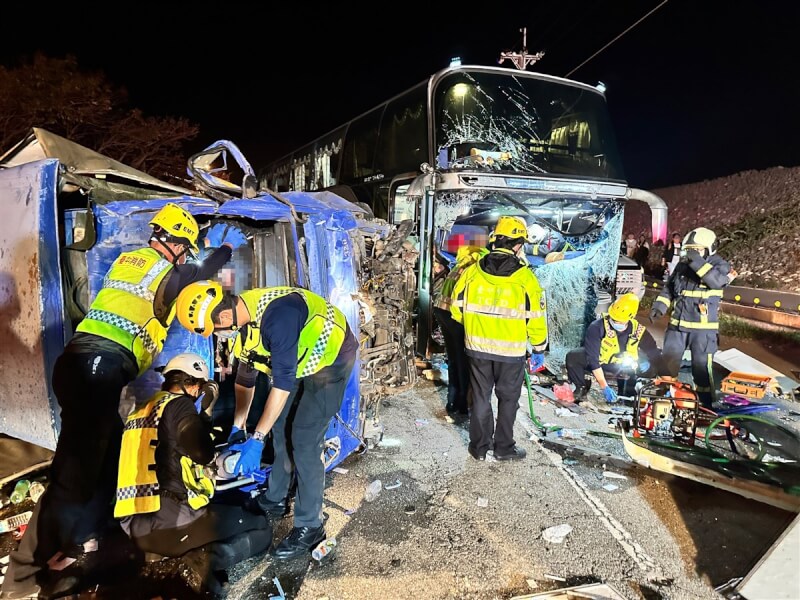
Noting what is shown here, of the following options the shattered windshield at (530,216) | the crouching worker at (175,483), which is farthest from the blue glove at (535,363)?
the crouching worker at (175,483)

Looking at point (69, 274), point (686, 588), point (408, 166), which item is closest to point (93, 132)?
point (408, 166)

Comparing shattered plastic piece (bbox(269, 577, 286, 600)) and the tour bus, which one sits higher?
the tour bus

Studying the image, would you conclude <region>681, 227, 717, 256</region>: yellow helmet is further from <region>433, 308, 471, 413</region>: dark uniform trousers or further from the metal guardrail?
the metal guardrail

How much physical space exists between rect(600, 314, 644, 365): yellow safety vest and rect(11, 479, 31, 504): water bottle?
4.81 m

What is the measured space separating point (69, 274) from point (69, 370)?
1.08 metres

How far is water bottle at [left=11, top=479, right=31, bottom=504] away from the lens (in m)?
3.07

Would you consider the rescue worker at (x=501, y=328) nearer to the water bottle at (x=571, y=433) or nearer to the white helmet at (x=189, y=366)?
the water bottle at (x=571, y=433)

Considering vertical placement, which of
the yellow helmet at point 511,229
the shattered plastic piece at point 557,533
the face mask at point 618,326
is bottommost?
the shattered plastic piece at point 557,533

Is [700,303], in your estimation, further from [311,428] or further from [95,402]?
[95,402]

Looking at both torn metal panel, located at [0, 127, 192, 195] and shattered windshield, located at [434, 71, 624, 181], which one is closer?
torn metal panel, located at [0, 127, 192, 195]

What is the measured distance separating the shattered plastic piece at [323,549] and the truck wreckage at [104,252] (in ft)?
2.32

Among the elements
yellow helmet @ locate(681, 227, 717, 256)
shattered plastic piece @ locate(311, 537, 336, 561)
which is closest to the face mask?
yellow helmet @ locate(681, 227, 717, 256)

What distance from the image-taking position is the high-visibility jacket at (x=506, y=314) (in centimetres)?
352

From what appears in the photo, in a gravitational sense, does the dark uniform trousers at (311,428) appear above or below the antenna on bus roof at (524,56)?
below
